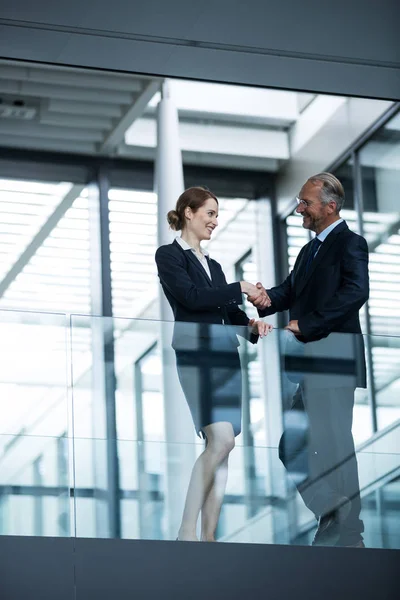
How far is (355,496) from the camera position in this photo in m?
5.68

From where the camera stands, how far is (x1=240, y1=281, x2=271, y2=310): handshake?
242 inches

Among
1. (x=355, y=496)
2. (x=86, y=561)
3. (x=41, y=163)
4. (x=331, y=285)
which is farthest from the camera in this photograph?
(x=41, y=163)

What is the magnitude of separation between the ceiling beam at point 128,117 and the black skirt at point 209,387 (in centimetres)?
692

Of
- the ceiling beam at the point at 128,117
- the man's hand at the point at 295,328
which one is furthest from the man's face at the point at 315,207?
the ceiling beam at the point at 128,117

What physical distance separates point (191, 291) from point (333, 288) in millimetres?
692

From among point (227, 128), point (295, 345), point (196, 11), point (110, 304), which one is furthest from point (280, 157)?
point (295, 345)

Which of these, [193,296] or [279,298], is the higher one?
[279,298]

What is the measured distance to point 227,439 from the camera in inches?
220

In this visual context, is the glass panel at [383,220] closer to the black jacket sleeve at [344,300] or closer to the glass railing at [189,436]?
the black jacket sleeve at [344,300]

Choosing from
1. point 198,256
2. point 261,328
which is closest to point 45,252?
point 198,256

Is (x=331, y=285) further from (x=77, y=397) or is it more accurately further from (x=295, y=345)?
(x=77, y=397)

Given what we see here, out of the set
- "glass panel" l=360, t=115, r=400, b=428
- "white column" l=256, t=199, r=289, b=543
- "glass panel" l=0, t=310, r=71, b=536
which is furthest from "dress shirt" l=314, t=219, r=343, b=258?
"glass panel" l=360, t=115, r=400, b=428

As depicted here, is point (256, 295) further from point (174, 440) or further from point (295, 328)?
point (174, 440)

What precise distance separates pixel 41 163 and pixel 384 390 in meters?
8.52
